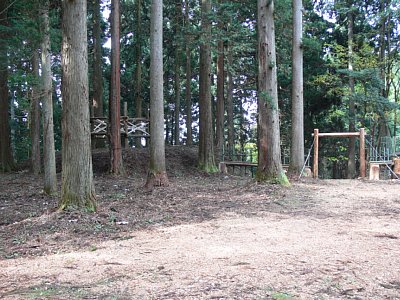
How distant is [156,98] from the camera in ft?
34.3

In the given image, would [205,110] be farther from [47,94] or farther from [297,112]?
[47,94]

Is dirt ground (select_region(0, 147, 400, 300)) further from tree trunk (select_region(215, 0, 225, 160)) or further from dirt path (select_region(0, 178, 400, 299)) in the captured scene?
tree trunk (select_region(215, 0, 225, 160))

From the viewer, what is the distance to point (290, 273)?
3.46 m

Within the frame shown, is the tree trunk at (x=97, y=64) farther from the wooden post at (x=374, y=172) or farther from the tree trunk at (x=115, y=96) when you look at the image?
the wooden post at (x=374, y=172)

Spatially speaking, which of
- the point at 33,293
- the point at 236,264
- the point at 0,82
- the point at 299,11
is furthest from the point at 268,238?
the point at 0,82

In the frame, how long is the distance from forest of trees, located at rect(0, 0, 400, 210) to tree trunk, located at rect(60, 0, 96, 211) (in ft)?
0.06

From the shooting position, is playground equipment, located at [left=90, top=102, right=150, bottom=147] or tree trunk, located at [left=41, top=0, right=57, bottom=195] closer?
tree trunk, located at [left=41, top=0, right=57, bottom=195]

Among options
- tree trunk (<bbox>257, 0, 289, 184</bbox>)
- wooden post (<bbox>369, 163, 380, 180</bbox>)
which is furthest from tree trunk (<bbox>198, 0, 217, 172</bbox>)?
wooden post (<bbox>369, 163, 380, 180</bbox>)

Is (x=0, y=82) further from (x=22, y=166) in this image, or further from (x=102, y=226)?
(x=102, y=226)

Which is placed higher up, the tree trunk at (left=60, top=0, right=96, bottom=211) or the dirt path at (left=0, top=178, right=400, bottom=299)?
the tree trunk at (left=60, top=0, right=96, bottom=211)

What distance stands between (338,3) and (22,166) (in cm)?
1827

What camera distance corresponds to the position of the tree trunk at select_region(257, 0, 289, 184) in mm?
9820

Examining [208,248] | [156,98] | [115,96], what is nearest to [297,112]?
[156,98]

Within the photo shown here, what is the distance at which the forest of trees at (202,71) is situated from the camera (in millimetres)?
6277
